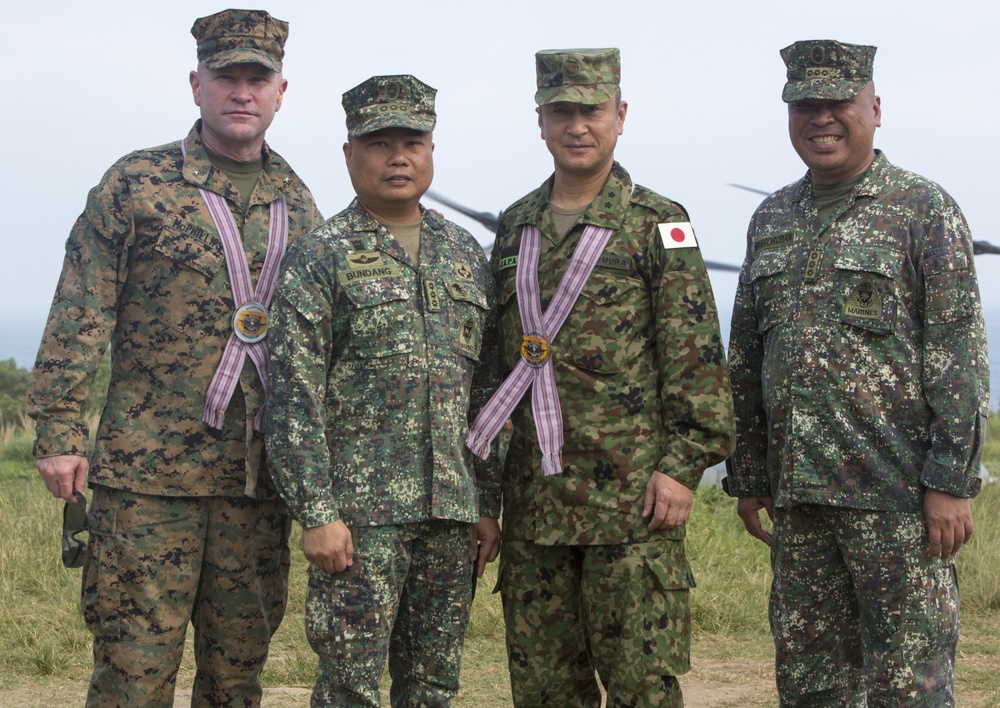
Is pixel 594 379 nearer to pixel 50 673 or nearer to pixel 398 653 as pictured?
pixel 398 653

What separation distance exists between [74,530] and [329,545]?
102 centimetres

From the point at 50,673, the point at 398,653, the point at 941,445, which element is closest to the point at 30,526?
the point at 50,673

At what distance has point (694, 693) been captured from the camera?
5465mm

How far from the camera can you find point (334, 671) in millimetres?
3568

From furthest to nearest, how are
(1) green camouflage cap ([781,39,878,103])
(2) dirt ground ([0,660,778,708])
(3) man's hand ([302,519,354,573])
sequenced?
(2) dirt ground ([0,660,778,708])
(1) green camouflage cap ([781,39,878,103])
(3) man's hand ([302,519,354,573])

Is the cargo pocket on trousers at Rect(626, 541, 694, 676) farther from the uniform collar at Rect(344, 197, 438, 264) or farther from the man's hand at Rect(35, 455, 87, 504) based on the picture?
the man's hand at Rect(35, 455, 87, 504)

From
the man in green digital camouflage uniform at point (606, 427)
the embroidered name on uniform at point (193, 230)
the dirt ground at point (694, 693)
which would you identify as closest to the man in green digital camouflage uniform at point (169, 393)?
the embroidered name on uniform at point (193, 230)

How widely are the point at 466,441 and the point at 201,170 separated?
1.26 meters

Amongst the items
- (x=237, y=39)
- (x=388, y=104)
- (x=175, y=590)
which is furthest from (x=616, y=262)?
(x=175, y=590)

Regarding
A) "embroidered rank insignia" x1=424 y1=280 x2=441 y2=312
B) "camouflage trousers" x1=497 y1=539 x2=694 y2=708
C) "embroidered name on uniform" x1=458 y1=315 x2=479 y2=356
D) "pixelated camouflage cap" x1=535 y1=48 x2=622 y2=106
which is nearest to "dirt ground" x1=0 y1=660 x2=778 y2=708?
"camouflage trousers" x1=497 y1=539 x2=694 y2=708

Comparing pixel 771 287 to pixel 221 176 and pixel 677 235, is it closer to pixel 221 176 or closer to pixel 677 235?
pixel 677 235

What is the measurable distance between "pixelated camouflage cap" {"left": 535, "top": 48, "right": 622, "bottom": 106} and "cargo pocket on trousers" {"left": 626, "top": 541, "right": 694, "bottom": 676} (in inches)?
54.3

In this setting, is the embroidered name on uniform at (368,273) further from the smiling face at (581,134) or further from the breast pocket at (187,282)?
the smiling face at (581,134)

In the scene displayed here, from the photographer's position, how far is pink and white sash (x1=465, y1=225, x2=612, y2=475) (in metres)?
3.73
